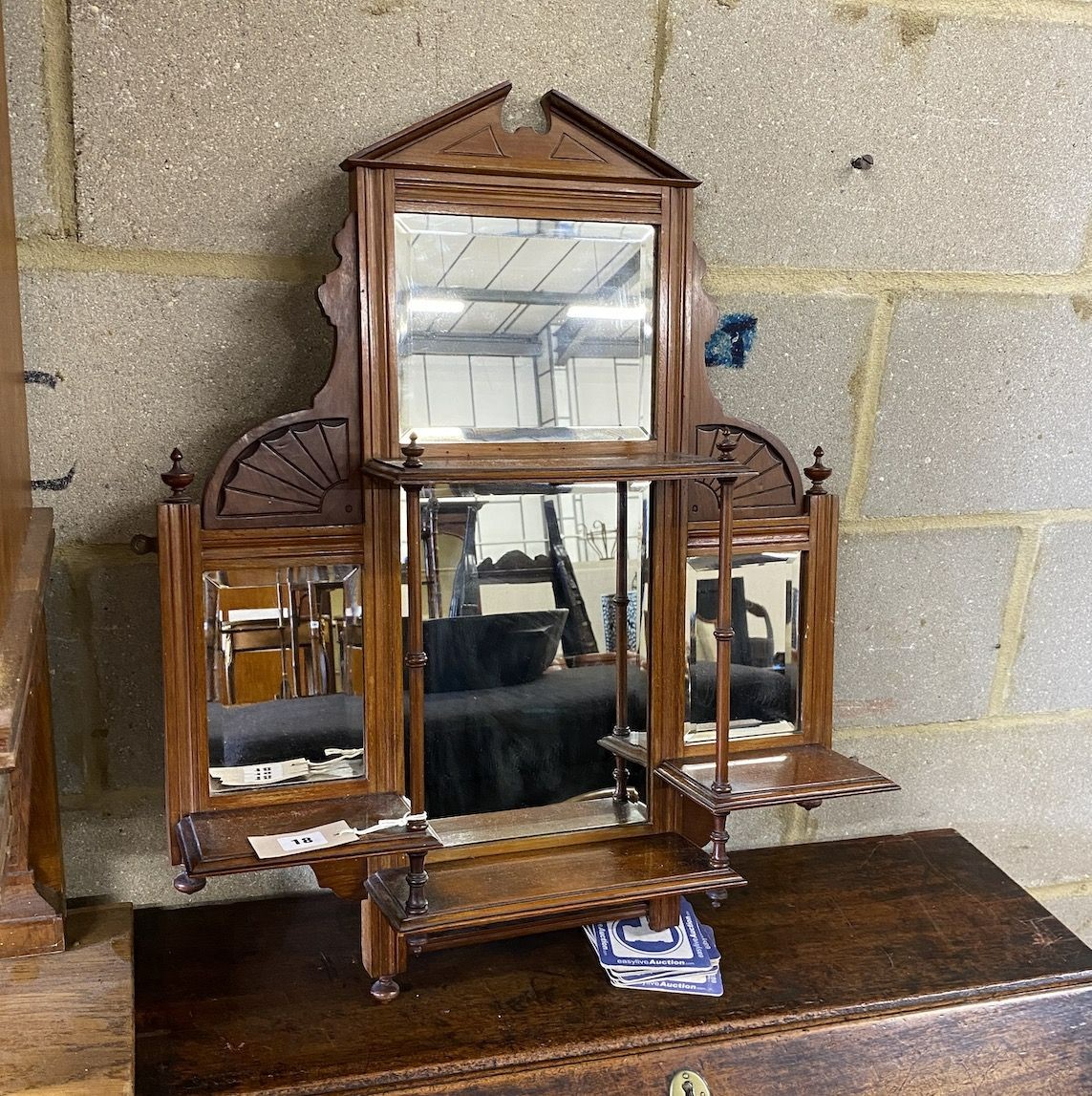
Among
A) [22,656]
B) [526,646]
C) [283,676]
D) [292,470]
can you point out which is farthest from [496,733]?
[22,656]

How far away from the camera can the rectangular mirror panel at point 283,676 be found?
981 millimetres

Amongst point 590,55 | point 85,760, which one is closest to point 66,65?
point 590,55

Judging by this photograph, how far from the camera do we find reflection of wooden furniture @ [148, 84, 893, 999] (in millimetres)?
963

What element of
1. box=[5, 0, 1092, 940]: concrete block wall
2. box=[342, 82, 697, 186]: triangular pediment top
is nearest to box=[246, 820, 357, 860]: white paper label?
box=[5, 0, 1092, 940]: concrete block wall

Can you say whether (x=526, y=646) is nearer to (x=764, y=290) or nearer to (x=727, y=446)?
(x=727, y=446)

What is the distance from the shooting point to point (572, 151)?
1.03 meters

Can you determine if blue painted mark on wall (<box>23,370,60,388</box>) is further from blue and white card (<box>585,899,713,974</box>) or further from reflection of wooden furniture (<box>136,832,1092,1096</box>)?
blue and white card (<box>585,899,713,974</box>)

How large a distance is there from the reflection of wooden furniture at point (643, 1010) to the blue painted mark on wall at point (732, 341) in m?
0.59

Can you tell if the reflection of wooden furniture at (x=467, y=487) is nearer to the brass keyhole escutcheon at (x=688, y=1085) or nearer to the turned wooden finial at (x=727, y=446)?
the turned wooden finial at (x=727, y=446)

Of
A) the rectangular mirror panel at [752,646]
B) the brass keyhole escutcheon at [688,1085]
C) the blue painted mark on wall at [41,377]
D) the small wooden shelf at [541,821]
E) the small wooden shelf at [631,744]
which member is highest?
the blue painted mark on wall at [41,377]

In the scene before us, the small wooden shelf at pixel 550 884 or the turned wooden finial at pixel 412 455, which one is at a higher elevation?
the turned wooden finial at pixel 412 455

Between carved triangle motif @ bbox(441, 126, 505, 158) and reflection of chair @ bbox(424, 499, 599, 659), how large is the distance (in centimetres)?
32

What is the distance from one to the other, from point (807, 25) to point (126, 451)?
829mm

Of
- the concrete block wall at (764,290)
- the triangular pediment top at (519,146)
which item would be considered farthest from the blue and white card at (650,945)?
the triangular pediment top at (519,146)
